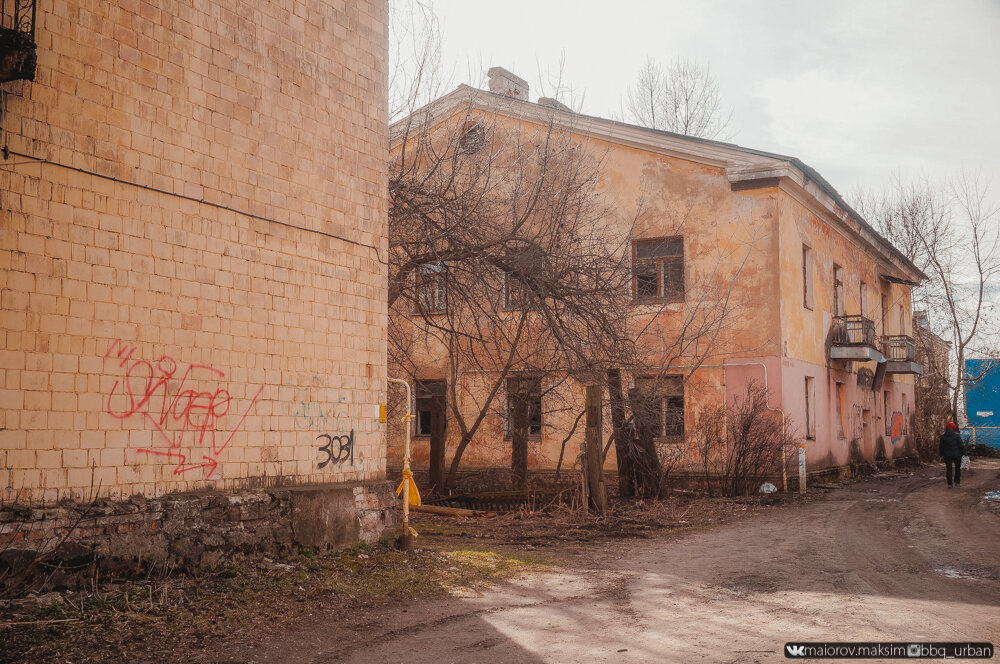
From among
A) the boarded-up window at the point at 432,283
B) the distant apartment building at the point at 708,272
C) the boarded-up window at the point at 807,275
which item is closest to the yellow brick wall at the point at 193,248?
the boarded-up window at the point at 432,283

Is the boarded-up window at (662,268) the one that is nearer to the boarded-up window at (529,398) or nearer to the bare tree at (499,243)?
the boarded-up window at (529,398)

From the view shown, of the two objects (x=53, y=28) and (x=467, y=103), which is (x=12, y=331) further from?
(x=467, y=103)

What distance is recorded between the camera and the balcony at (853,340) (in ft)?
73.2

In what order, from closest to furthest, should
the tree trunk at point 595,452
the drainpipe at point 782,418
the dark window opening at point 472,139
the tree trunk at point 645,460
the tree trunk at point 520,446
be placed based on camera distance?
the dark window opening at point 472,139 → the tree trunk at point 595,452 → the tree trunk at point 645,460 → the tree trunk at point 520,446 → the drainpipe at point 782,418

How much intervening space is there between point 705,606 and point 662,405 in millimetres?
9318

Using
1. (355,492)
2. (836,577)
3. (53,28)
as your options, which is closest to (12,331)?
(53,28)

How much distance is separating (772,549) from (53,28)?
30.7ft

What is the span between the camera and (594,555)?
408 inches

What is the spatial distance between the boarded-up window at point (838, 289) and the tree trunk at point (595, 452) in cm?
1256

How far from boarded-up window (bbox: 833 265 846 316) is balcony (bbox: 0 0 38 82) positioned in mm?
21528

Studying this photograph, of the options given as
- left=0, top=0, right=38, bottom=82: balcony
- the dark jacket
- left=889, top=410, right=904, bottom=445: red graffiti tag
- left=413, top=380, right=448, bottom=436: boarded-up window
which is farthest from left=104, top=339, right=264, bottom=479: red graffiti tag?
left=889, top=410, right=904, bottom=445: red graffiti tag

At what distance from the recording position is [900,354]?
92.9 feet

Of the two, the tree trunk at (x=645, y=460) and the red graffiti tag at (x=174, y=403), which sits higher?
the red graffiti tag at (x=174, y=403)

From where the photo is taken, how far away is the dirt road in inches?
230
